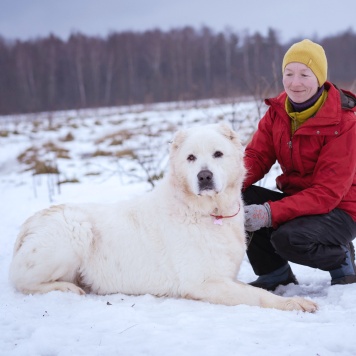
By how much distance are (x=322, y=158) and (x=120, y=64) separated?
33.4 meters

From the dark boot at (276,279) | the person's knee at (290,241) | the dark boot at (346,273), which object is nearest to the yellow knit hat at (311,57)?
the person's knee at (290,241)

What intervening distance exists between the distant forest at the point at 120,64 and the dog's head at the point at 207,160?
89.2ft

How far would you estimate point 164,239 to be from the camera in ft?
10.7

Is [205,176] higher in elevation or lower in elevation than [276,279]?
higher

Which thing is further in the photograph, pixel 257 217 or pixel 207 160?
pixel 257 217

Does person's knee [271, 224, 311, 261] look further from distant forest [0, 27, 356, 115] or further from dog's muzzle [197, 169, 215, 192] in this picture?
distant forest [0, 27, 356, 115]

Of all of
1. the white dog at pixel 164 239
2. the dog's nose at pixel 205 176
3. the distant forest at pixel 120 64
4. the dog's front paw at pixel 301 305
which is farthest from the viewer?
the distant forest at pixel 120 64

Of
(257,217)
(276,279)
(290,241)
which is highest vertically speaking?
(257,217)

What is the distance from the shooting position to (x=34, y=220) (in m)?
3.37

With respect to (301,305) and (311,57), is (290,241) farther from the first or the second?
(311,57)

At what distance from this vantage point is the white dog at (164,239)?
3092mm

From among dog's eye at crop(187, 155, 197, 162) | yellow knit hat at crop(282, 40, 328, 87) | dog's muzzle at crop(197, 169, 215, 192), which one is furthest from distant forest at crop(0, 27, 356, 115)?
dog's muzzle at crop(197, 169, 215, 192)

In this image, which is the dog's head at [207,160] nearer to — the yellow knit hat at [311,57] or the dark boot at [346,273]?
the yellow knit hat at [311,57]

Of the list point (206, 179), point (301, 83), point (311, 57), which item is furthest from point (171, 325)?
point (311, 57)
